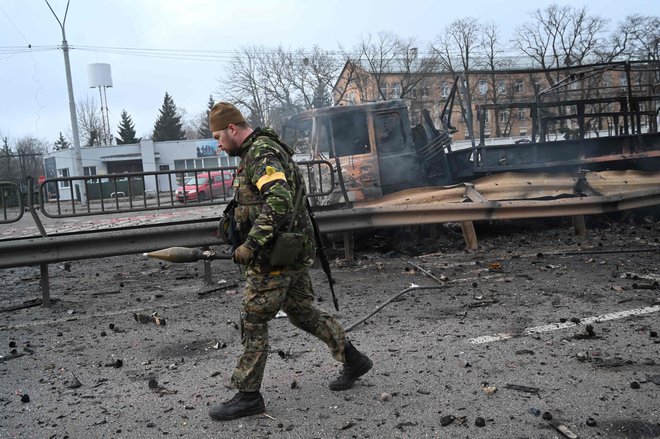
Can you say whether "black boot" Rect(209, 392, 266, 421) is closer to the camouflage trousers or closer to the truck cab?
the camouflage trousers

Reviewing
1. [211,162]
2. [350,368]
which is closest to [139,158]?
[211,162]

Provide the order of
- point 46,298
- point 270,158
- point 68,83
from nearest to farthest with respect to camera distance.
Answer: point 270,158 < point 46,298 < point 68,83

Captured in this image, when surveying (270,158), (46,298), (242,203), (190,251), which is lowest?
(46,298)

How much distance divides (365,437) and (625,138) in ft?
29.6

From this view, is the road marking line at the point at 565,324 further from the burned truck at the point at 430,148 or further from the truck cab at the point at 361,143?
the truck cab at the point at 361,143

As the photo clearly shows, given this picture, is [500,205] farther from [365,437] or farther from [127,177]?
[365,437]

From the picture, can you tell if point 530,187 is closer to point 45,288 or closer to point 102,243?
point 102,243

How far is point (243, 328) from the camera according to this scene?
10.8 ft

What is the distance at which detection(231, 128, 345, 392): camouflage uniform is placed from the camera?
316 cm

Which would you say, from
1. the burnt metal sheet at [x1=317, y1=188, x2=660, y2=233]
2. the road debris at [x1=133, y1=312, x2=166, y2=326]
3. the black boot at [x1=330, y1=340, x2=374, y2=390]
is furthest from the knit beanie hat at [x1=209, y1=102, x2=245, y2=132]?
the burnt metal sheet at [x1=317, y1=188, x2=660, y2=233]

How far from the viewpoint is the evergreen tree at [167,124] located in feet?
210

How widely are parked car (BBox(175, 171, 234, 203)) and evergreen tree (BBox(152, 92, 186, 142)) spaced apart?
58864mm

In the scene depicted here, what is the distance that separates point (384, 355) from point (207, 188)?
426 cm

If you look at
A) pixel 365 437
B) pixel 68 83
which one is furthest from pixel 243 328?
pixel 68 83
